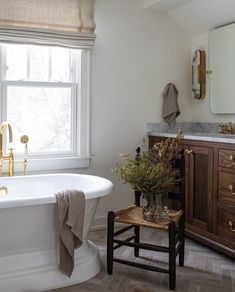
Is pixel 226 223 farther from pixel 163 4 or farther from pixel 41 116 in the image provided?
pixel 163 4

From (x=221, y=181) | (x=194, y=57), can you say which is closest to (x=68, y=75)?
(x=194, y=57)

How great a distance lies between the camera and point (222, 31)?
375 centimetres

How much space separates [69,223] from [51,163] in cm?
114

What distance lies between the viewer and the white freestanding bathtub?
239 cm

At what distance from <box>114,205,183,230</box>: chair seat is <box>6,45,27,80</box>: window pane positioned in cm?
161

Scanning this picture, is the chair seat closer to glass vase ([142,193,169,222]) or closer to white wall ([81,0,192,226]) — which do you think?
glass vase ([142,193,169,222])

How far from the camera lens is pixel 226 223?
120 inches

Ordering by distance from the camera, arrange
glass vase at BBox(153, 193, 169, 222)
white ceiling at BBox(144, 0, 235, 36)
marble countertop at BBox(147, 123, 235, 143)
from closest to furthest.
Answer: glass vase at BBox(153, 193, 169, 222)
white ceiling at BBox(144, 0, 235, 36)
marble countertop at BBox(147, 123, 235, 143)

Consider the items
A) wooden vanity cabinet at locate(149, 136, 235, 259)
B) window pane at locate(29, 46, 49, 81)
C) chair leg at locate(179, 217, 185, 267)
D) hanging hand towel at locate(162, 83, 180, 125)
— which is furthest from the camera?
hanging hand towel at locate(162, 83, 180, 125)

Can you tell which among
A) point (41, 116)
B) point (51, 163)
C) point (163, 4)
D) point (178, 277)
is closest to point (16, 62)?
point (41, 116)

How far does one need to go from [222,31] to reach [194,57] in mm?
459

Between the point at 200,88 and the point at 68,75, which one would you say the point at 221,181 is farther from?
the point at 68,75

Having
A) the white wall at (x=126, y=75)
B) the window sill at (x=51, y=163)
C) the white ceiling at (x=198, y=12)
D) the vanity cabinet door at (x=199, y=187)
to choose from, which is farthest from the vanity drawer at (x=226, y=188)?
the white ceiling at (x=198, y=12)

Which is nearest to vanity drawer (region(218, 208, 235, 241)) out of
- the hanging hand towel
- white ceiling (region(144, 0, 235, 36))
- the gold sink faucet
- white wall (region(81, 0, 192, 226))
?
the gold sink faucet
